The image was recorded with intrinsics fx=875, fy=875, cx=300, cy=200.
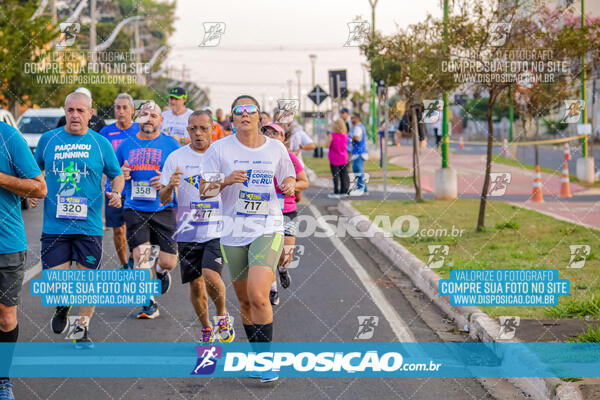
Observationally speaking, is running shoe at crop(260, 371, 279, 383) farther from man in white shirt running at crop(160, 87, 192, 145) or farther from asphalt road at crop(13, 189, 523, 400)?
man in white shirt running at crop(160, 87, 192, 145)

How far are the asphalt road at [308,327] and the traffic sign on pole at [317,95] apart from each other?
28.8 ft

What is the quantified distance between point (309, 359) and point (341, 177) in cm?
1497

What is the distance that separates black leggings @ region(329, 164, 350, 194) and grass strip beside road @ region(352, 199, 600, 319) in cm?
242

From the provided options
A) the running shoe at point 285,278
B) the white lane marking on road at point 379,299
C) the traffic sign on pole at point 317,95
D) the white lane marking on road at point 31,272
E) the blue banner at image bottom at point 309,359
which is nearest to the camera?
the blue banner at image bottom at point 309,359

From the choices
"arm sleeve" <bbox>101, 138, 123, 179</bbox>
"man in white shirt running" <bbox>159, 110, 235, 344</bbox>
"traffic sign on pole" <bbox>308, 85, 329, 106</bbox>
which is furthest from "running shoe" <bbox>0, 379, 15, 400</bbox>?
"traffic sign on pole" <bbox>308, 85, 329, 106</bbox>

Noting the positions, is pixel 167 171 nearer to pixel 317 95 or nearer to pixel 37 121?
pixel 317 95

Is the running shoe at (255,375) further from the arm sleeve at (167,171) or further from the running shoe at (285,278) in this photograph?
the running shoe at (285,278)

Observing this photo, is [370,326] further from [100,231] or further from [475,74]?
[475,74]

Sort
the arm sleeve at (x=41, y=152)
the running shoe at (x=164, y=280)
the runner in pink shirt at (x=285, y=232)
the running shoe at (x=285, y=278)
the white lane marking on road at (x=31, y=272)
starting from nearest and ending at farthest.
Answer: the arm sleeve at (x=41, y=152) → the running shoe at (x=164, y=280) → the runner in pink shirt at (x=285, y=232) → the running shoe at (x=285, y=278) → the white lane marking on road at (x=31, y=272)

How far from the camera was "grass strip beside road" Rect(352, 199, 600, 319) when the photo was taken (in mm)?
8602

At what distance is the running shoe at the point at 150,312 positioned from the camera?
8.62m

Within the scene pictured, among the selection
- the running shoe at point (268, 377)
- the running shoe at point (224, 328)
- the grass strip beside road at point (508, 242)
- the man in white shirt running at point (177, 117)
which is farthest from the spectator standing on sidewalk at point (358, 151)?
the running shoe at point (268, 377)

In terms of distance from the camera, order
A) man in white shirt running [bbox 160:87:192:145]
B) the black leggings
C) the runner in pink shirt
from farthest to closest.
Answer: the black leggings < man in white shirt running [bbox 160:87:192:145] < the runner in pink shirt

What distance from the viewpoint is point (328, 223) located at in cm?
1683
